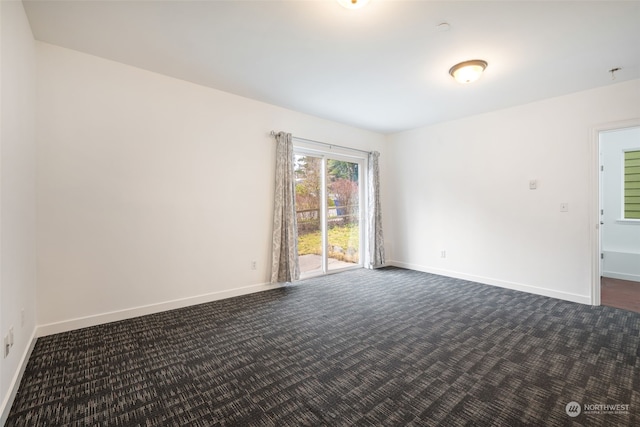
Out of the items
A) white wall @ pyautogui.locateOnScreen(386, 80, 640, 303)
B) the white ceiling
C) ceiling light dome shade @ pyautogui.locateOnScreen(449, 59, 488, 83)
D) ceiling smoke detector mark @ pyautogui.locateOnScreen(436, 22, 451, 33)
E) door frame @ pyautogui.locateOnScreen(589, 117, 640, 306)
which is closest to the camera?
the white ceiling

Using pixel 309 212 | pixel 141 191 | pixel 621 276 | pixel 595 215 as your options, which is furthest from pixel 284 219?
pixel 621 276

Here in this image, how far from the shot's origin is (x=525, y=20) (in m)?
2.22

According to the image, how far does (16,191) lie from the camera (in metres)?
2.01

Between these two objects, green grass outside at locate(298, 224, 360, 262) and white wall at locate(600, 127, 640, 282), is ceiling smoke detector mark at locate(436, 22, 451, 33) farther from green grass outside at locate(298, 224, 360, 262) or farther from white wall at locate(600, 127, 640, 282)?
white wall at locate(600, 127, 640, 282)

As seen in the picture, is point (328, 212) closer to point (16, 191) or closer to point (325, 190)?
point (325, 190)

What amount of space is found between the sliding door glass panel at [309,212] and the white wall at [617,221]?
16.3 feet

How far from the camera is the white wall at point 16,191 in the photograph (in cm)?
171

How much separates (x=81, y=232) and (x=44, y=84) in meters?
1.43

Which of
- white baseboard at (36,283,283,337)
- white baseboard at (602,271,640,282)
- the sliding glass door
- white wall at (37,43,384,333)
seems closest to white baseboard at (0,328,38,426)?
white baseboard at (36,283,283,337)

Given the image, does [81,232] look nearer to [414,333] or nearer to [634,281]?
[414,333]

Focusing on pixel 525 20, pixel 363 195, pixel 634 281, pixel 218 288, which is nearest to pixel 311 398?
pixel 218 288

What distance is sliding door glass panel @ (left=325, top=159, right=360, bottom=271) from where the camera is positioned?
5.12m

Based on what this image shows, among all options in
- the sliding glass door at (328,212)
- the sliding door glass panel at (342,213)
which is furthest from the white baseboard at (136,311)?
the sliding door glass panel at (342,213)

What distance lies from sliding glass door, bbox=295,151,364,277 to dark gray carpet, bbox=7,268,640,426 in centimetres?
152
